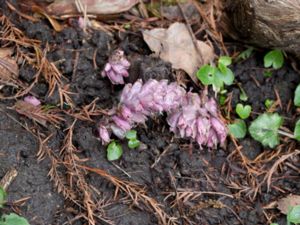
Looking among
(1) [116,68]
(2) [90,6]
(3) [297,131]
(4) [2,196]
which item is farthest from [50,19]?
(3) [297,131]

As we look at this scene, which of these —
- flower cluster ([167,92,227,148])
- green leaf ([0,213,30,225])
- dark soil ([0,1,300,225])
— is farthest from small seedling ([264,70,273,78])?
green leaf ([0,213,30,225])

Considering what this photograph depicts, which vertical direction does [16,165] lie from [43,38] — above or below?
below

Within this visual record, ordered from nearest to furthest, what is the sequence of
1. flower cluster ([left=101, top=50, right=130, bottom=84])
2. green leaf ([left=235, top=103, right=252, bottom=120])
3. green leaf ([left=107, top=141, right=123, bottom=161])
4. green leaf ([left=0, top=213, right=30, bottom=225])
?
1. green leaf ([left=0, top=213, right=30, bottom=225])
2. green leaf ([left=107, top=141, right=123, bottom=161])
3. flower cluster ([left=101, top=50, right=130, bottom=84])
4. green leaf ([left=235, top=103, right=252, bottom=120])

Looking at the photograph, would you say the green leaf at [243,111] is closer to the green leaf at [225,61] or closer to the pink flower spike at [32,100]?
the green leaf at [225,61]

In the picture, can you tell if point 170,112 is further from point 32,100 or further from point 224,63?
point 32,100

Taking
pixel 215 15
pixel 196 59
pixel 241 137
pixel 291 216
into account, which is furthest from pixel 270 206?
pixel 215 15

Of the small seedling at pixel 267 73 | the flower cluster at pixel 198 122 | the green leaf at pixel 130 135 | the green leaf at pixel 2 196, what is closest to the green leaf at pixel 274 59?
the small seedling at pixel 267 73

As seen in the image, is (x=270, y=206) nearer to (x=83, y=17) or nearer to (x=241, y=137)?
(x=241, y=137)

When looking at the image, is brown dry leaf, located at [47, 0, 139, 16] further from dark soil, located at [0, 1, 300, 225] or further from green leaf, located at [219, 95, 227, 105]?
green leaf, located at [219, 95, 227, 105]
